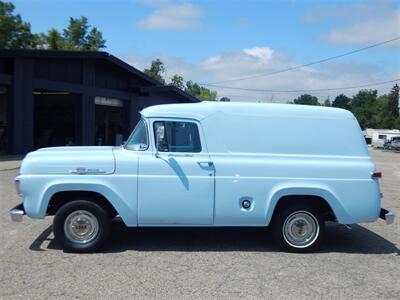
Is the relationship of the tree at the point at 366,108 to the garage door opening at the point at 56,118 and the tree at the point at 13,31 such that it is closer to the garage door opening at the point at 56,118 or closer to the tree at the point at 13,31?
the tree at the point at 13,31

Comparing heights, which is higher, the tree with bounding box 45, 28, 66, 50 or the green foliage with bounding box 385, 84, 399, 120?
the tree with bounding box 45, 28, 66, 50

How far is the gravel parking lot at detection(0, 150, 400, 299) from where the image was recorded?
542cm

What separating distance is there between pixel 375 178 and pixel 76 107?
2168cm

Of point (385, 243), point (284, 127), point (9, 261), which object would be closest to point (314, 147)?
point (284, 127)

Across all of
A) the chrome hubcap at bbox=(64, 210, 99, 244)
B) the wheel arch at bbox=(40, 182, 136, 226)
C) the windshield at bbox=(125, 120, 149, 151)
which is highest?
the windshield at bbox=(125, 120, 149, 151)

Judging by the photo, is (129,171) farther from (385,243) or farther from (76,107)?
(76,107)

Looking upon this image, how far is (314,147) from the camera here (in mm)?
7195

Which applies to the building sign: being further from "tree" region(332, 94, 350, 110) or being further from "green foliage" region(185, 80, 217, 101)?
"tree" region(332, 94, 350, 110)

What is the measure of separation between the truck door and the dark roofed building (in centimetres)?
1624

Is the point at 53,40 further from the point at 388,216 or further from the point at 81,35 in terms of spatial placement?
the point at 388,216

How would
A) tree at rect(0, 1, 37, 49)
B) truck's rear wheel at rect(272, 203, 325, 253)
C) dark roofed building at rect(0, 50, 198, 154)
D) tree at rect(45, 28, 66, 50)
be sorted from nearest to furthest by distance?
truck's rear wheel at rect(272, 203, 325, 253) < dark roofed building at rect(0, 50, 198, 154) < tree at rect(0, 1, 37, 49) < tree at rect(45, 28, 66, 50)

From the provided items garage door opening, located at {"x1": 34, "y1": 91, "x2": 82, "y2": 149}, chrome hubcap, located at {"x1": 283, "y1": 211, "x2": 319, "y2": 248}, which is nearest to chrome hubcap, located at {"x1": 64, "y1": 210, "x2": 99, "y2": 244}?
chrome hubcap, located at {"x1": 283, "y1": 211, "x2": 319, "y2": 248}

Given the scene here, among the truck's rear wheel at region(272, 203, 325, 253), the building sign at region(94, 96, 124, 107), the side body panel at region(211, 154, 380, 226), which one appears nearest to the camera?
the side body panel at region(211, 154, 380, 226)

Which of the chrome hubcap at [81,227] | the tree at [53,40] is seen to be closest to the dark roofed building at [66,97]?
the chrome hubcap at [81,227]
